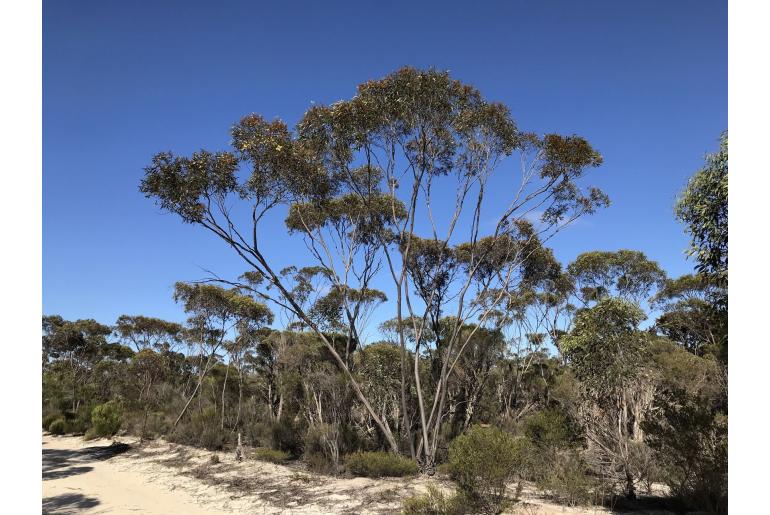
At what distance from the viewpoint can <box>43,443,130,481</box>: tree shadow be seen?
15191 mm

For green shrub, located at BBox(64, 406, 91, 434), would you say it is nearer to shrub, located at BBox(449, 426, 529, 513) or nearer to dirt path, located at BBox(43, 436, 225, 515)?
dirt path, located at BBox(43, 436, 225, 515)

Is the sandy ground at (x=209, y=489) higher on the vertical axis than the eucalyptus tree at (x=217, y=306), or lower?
lower

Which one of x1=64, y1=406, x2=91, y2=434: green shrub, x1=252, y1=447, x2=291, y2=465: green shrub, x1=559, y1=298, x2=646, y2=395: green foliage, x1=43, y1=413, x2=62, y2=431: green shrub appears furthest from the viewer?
x1=43, y1=413, x2=62, y2=431: green shrub

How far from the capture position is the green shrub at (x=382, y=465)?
1228cm

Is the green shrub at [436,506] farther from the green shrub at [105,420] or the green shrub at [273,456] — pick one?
the green shrub at [105,420]

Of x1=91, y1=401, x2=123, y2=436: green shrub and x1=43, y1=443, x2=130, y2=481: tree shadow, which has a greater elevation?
x1=91, y1=401, x2=123, y2=436: green shrub

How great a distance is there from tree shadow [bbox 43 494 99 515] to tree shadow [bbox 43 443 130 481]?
10.4ft

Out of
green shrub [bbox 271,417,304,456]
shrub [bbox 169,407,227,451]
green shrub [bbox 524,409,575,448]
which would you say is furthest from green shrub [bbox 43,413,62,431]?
green shrub [bbox 524,409,575,448]

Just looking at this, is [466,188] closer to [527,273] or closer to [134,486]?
[527,273]

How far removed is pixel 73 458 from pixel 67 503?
8.29 metres

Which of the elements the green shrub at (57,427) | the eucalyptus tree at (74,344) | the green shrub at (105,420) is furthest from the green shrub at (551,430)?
the eucalyptus tree at (74,344)

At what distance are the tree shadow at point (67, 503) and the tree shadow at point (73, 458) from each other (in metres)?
3.18
